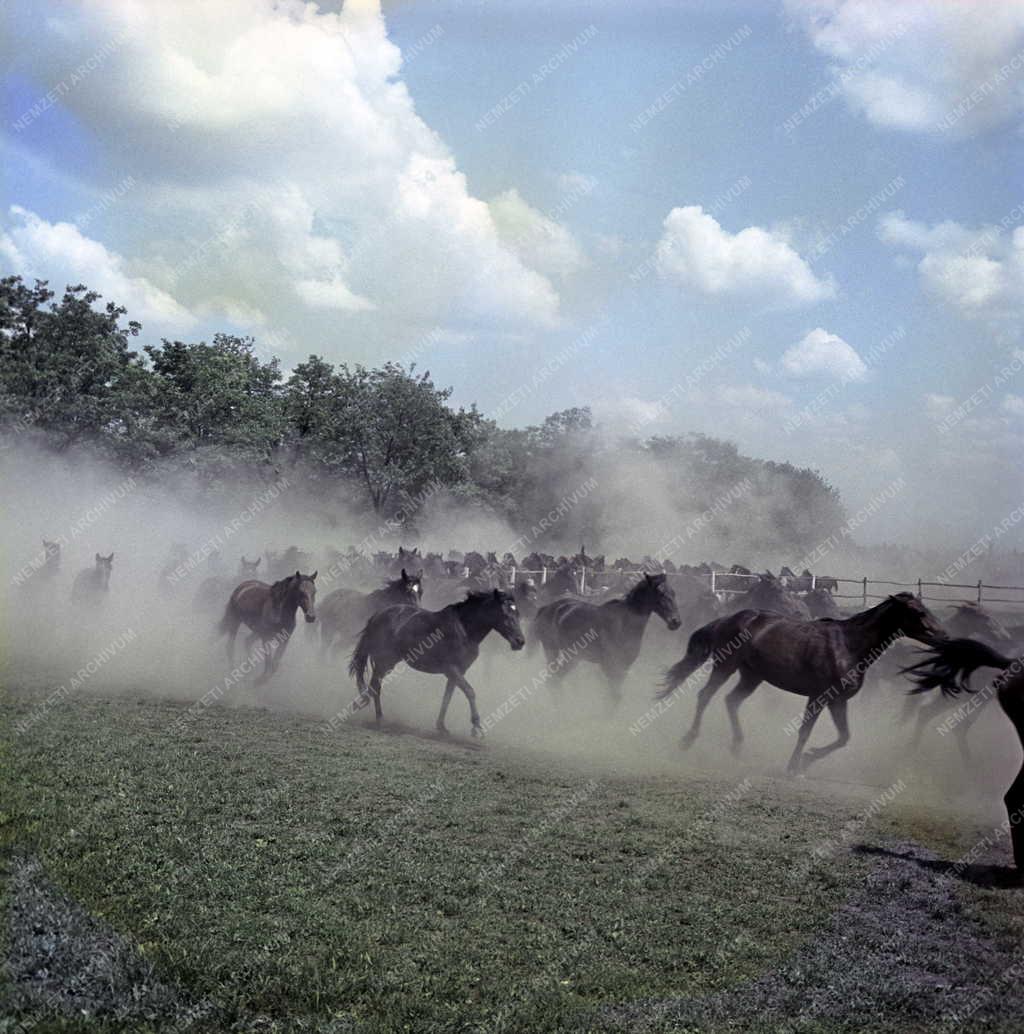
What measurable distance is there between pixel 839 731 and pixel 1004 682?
3724mm

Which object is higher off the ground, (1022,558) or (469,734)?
(1022,558)

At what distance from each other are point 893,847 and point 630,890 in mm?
2704

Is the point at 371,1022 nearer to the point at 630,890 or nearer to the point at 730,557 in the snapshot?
the point at 630,890

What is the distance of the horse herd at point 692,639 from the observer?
447 inches

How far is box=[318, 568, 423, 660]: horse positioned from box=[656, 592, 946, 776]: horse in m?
7.46

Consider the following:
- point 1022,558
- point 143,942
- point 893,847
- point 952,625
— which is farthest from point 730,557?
point 143,942

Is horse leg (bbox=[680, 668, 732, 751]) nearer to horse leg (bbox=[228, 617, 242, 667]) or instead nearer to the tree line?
horse leg (bbox=[228, 617, 242, 667])

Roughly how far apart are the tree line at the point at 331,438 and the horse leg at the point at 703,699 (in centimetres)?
3410

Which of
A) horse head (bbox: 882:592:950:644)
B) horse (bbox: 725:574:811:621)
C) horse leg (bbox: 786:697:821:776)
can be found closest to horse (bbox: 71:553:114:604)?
horse (bbox: 725:574:811:621)

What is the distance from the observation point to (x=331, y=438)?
57.2 meters

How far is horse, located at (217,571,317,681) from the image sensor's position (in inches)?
690

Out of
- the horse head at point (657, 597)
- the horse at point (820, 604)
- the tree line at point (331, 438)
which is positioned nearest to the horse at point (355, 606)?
the horse head at point (657, 597)

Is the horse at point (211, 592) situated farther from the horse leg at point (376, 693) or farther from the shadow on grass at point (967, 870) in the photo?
the shadow on grass at point (967, 870)

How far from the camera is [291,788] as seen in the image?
30.7 feet
